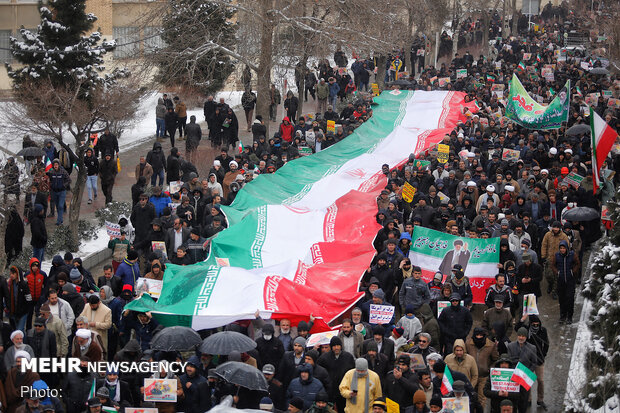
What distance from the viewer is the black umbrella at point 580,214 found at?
15.9 m

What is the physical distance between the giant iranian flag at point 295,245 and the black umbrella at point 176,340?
1378 millimetres

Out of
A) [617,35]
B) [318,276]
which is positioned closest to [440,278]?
[318,276]

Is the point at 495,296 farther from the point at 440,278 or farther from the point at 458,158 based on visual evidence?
the point at 458,158

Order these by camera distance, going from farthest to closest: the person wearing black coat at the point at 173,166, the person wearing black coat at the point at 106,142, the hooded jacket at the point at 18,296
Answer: the person wearing black coat at the point at 106,142 → the person wearing black coat at the point at 173,166 → the hooded jacket at the point at 18,296

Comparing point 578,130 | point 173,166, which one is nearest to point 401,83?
point 578,130

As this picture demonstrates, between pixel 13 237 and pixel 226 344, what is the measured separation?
7024 millimetres

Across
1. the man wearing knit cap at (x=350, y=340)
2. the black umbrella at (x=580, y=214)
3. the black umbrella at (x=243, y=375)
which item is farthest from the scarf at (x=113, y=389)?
the black umbrella at (x=580, y=214)

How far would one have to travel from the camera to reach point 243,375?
33.9 feet

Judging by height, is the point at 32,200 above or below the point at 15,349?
above

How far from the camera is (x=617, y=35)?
1188 inches

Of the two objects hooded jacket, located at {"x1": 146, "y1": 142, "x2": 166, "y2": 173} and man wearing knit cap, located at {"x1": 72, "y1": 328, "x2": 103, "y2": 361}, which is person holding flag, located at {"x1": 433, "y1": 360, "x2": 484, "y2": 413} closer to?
man wearing knit cap, located at {"x1": 72, "y1": 328, "x2": 103, "y2": 361}

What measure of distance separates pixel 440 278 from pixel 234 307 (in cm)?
295

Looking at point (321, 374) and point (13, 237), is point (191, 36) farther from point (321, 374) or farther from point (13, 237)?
point (321, 374)

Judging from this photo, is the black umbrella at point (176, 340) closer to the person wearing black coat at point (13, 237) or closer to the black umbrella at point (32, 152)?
the person wearing black coat at point (13, 237)
